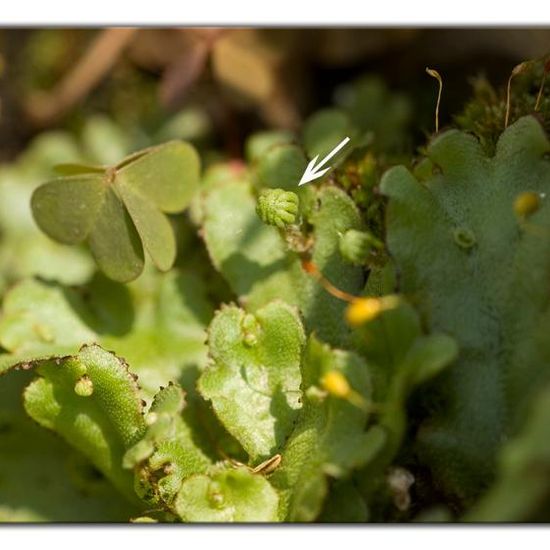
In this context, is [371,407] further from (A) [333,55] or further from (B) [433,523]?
(A) [333,55]

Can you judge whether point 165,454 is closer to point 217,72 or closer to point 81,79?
point 217,72

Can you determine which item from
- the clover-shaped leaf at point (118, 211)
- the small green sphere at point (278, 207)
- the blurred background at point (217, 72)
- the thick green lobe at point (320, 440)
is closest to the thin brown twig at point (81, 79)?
the blurred background at point (217, 72)

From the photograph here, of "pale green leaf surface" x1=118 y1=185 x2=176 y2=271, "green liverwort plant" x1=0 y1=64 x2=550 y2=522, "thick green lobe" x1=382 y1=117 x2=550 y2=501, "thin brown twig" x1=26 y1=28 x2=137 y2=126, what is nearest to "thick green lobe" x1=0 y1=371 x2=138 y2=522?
"green liverwort plant" x1=0 y1=64 x2=550 y2=522

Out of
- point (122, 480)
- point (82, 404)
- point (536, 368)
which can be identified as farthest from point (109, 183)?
point (536, 368)

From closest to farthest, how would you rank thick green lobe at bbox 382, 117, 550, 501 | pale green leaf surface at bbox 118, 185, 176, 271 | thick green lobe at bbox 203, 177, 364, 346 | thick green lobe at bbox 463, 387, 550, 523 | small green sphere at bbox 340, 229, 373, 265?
thick green lobe at bbox 463, 387, 550, 523 < thick green lobe at bbox 382, 117, 550, 501 < small green sphere at bbox 340, 229, 373, 265 < thick green lobe at bbox 203, 177, 364, 346 < pale green leaf surface at bbox 118, 185, 176, 271

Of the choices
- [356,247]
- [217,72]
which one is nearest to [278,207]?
[356,247]

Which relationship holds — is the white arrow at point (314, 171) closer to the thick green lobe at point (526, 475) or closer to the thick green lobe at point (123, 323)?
the thick green lobe at point (123, 323)

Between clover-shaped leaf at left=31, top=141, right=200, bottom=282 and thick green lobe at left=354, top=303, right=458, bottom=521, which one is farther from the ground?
clover-shaped leaf at left=31, top=141, right=200, bottom=282

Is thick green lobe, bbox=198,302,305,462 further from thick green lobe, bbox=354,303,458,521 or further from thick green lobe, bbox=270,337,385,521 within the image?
thick green lobe, bbox=354,303,458,521
